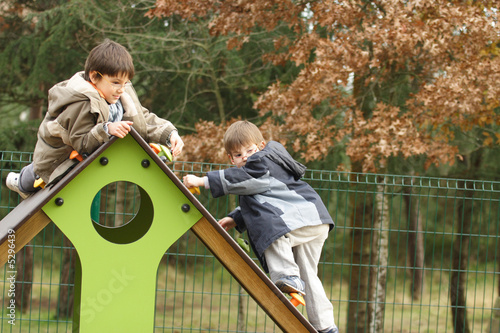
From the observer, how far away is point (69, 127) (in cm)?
290

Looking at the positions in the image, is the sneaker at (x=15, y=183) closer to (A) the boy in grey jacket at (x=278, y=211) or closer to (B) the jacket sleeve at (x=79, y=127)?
(B) the jacket sleeve at (x=79, y=127)

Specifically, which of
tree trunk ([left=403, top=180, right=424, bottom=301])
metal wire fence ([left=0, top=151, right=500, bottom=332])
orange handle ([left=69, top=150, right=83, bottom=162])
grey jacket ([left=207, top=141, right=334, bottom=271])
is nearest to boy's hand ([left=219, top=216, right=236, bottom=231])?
grey jacket ([left=207, top=141, right=334, bottom=271])

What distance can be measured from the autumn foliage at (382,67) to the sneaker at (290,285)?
10.6 feet

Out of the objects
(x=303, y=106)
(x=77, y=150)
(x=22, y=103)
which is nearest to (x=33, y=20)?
(x=22, y=103)

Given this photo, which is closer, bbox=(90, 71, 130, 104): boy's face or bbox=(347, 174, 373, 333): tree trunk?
bbox=(90, 71, 130, 104): boy's face

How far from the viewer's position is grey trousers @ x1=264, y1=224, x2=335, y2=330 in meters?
3.14

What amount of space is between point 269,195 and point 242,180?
0.62 feet

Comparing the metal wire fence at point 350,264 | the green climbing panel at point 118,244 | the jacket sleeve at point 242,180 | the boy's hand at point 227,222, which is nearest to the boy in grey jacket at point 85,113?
the green climbing panel at point 118,244

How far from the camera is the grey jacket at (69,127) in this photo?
113 inches

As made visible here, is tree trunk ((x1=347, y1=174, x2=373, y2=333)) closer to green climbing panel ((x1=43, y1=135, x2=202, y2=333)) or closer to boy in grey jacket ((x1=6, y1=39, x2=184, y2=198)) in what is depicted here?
green climbing panel ((x1=43, y1=135, x2=202, y2=333))

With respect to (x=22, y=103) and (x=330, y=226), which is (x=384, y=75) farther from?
(x=22, y=103)

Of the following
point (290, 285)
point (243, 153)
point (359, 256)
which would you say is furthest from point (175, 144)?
point (359, 256)

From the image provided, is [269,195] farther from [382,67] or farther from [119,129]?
[382,67]

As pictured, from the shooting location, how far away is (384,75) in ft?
24.4
